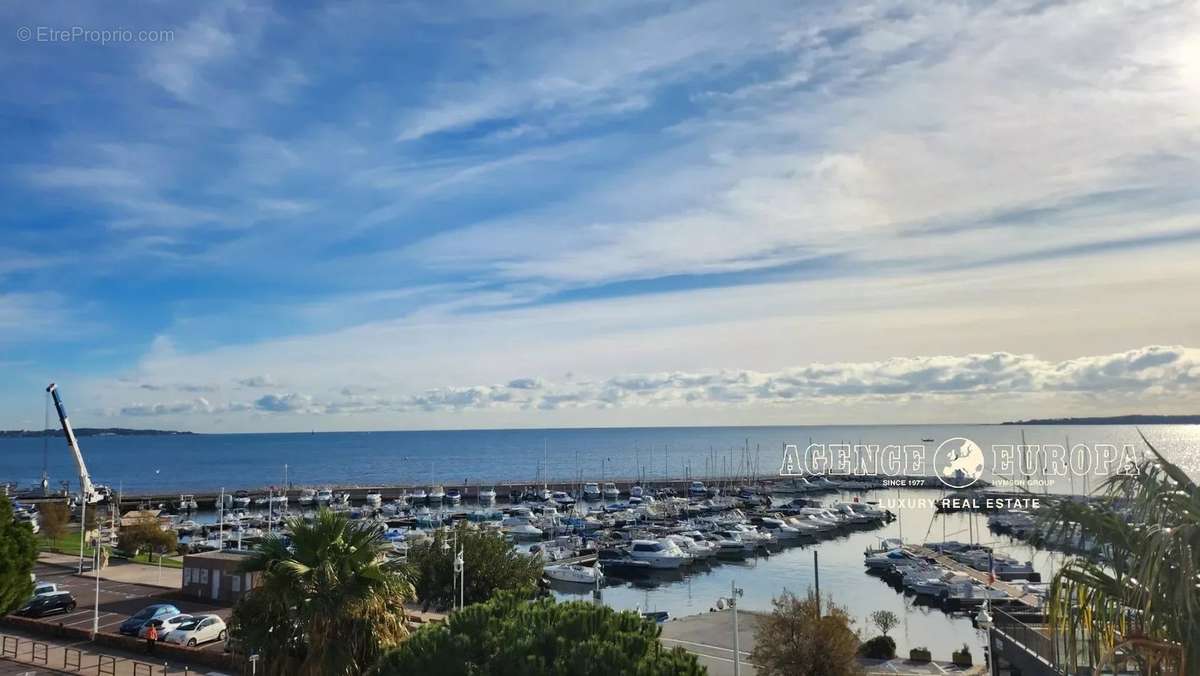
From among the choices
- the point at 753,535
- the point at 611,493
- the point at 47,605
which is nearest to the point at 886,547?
the point at 753,535

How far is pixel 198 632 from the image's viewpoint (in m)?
32.8

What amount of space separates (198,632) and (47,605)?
10912 mm

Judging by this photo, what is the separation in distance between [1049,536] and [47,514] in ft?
267

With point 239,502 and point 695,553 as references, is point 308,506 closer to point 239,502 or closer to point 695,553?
point 239,502

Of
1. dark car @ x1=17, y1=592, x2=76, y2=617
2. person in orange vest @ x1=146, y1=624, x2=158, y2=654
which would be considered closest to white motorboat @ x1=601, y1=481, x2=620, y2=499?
dark car @ x1=17, y1=592, x2=76, y2=617

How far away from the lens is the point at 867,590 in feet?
224

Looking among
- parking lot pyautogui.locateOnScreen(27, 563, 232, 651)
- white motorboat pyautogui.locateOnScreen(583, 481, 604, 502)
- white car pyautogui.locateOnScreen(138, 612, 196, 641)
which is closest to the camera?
white car pyautogui.locateOnScreen(138, 612, 196, 641)

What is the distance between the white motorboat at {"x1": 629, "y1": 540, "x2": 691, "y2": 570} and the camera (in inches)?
2948

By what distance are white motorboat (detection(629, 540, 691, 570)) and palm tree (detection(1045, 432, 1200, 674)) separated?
225 feet

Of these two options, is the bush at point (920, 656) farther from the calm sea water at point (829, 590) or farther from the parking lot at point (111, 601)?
the parking lot at point (111, 601)

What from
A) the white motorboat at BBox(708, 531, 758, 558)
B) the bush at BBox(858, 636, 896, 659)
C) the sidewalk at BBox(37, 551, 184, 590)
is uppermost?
the sidewalk at BBox(37, 551, 184, 590)

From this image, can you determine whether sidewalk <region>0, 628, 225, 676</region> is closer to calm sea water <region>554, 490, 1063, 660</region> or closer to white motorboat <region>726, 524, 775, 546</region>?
calm sea water <region>554, 490, 1063, 660</region>

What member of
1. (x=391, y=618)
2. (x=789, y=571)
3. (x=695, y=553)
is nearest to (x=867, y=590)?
(x=789, y=571)

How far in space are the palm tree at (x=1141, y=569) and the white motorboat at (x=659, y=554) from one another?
68.6 meters
